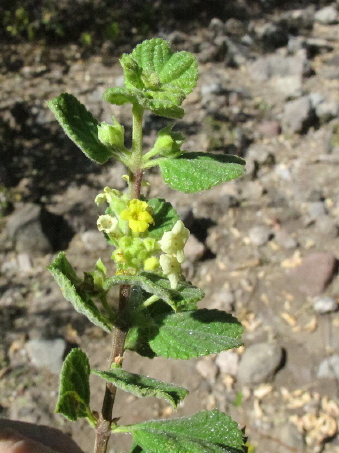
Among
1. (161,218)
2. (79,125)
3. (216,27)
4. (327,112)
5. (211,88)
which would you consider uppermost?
(79,125)

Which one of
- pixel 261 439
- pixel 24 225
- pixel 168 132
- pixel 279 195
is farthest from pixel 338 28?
pixel 168 132

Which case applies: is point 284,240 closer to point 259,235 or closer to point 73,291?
point 259,235

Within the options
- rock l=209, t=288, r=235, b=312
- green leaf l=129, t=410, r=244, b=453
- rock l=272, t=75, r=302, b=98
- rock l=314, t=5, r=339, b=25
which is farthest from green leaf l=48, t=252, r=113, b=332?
rock l=314, t=5, r=339, b=25

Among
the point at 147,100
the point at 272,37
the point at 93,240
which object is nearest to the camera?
the point at 147,100

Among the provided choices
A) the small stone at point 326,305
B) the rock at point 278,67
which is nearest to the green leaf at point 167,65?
the small stone at point 326,305

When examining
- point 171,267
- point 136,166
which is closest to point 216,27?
point 136,166

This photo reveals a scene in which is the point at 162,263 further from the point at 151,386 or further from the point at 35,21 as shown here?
the point at 35,21

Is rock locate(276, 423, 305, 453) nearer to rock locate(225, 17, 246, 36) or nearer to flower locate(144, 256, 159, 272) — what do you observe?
flower locate(144, 256, 159, 272)

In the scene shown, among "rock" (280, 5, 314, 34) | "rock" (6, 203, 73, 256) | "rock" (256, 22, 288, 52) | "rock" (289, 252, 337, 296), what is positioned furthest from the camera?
"rock" (280, 5, 314, 34)
